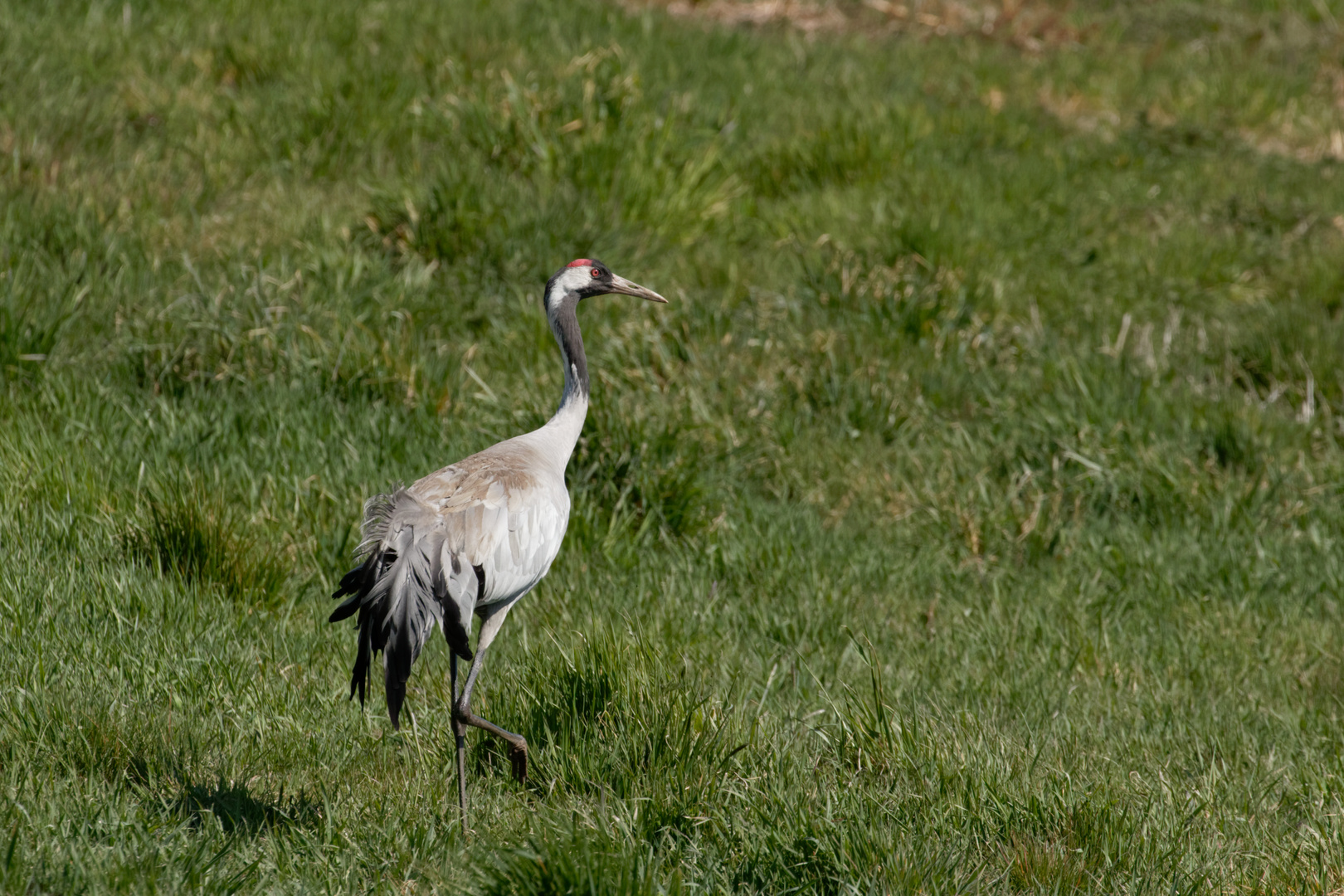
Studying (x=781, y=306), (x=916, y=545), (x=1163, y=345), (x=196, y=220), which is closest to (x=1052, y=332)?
(x=1163, y=345)

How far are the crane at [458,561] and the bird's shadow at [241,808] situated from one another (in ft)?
1.15

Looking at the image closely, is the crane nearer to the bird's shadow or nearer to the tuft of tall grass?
the bird's shadow

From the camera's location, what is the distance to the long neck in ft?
15.0

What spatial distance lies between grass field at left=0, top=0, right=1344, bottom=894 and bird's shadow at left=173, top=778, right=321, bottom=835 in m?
0.02

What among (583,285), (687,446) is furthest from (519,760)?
(687,446)

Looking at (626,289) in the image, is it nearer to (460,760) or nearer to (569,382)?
(569,382)

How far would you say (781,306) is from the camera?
758cm

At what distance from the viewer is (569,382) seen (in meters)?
4.61

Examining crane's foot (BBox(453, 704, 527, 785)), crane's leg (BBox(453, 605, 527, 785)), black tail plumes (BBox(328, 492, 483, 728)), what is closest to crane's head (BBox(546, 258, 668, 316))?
black tail plumes (BBox(328, 492, 483, 728))

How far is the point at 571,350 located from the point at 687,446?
1.57 meters

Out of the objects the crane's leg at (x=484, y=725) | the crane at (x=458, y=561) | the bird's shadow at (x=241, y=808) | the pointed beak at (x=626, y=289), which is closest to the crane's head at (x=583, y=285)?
the pointed beak at (x=626, y=289)

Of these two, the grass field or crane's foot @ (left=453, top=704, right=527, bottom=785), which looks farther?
crane's foot @ (left=453, top=704, right=527, bottom=785)

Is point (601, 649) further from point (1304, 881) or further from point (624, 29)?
point (624, 29)

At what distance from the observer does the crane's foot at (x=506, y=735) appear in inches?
150
